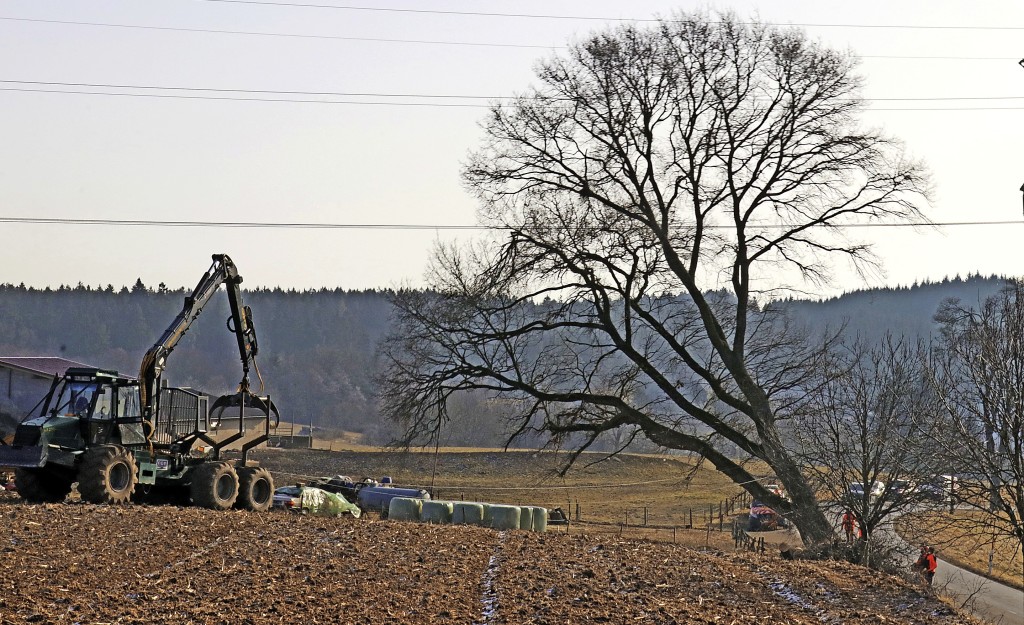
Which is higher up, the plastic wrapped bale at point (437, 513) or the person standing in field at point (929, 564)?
the plastic wrapped bale at point (437, 513)

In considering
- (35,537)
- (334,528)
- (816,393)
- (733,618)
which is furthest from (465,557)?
(816,393)

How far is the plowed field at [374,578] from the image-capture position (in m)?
12.7

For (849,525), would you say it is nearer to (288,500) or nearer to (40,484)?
(40,484)

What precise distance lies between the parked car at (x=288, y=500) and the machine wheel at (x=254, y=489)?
425 cm

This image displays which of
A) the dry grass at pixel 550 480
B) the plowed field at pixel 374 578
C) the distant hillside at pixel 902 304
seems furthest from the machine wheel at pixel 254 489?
the distant hillside at pixel 902 304

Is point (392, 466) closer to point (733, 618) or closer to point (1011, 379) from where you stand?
point (1011, 379)

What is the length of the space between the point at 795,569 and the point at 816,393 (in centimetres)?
636

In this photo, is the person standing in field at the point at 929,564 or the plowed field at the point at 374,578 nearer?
the plowed field at the point at 374,578

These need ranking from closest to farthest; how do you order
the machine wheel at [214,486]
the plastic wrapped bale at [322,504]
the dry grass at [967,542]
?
the dry grass at [967,542], the machine wheel at [214,486], the plastic wrapped bale at [322,504]

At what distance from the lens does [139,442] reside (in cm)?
2323

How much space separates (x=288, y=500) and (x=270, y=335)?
15198cm

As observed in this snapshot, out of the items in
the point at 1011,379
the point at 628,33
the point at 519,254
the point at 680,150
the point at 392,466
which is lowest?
the point at 392,466

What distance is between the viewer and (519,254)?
2739 cm

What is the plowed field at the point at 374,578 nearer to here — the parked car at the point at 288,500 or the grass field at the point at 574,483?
the parked car at the point at 288,500
